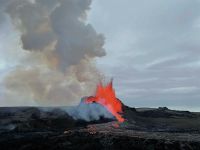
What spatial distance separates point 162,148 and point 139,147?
136 inches

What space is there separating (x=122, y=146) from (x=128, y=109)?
225ft

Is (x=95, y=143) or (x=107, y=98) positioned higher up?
(x=107, y=98)

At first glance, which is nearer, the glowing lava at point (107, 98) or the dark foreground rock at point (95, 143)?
the dark foreground rock at point (95, 143)

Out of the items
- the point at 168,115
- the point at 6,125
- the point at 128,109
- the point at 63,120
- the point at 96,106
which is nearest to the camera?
the point at 6,125

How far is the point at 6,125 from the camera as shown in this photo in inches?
3718

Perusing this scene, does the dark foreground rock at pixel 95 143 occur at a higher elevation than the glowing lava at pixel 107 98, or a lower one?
lower

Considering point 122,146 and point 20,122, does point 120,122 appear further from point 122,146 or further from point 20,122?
point 122,146

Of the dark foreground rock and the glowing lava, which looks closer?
the dark foreground rock

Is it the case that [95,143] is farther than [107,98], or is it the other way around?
[107,98]

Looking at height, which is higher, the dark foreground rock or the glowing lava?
the glowing lava

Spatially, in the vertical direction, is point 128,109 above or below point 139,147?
above

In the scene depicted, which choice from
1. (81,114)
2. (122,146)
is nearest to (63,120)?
(81,114)

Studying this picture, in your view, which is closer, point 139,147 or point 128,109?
point 139,147

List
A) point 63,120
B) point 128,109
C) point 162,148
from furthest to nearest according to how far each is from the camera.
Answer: point 128,109 → point 63,120 → point 162,148
